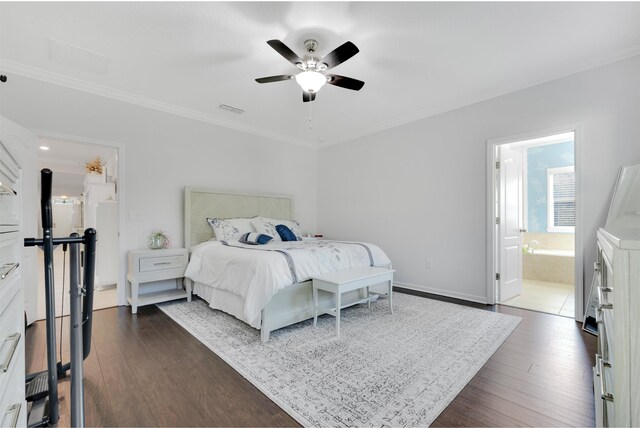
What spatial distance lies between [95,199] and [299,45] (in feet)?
16.4

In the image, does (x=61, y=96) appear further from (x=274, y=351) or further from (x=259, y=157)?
(x=274, y=351)

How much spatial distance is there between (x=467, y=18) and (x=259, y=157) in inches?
141

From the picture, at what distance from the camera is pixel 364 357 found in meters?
2.24

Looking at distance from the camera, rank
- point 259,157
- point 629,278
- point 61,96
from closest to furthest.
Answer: point 629,278
point 61,96
point 259,157

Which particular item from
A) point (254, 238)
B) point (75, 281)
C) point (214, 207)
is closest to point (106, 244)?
point (214, 207)

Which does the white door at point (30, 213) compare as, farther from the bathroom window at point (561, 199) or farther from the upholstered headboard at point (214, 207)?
the bathroom window at point (561, 199)

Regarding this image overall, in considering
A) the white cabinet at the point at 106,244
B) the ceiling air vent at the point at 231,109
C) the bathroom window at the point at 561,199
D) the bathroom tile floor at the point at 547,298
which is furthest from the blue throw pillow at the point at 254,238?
the bathroom window at the point at 561,199

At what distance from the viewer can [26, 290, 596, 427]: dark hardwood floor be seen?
5.17ft

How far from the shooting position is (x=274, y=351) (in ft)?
7.72

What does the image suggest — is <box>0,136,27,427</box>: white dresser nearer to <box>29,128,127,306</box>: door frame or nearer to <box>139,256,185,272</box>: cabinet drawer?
<box>139,256,185,272</box>: cabinet drawer

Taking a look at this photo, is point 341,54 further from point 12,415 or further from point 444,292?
point 444,292

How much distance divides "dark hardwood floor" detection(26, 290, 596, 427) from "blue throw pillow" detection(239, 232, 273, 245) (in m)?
1.41

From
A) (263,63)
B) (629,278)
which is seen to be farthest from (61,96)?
(629,278)

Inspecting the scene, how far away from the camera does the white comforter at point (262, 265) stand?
2.57m
